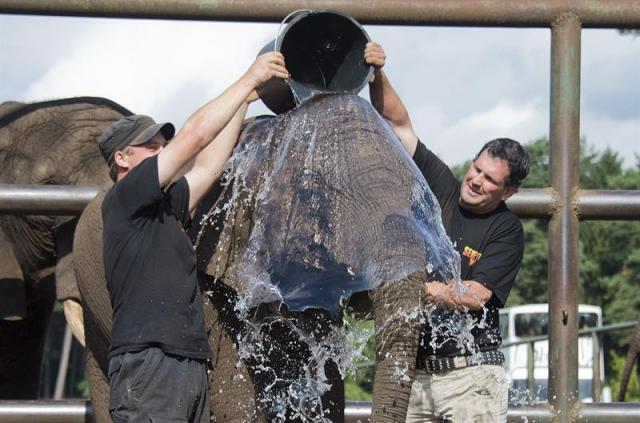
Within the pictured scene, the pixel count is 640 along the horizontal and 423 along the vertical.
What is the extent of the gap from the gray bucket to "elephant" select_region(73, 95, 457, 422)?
0.08 meters

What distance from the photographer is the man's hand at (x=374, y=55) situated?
10.5ft

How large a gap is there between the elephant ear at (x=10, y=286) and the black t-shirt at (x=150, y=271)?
5.09ft

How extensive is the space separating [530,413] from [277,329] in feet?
2.53

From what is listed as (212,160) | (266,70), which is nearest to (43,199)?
(212,160)

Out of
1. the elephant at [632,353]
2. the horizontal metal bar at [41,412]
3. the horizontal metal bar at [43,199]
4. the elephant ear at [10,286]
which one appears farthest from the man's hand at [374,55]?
the elephant at [632,353]

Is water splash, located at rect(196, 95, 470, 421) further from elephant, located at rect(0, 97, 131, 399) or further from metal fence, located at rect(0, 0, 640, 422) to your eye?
elephant, located at rect(0, 97, 131, 399)

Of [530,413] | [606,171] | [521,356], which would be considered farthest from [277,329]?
[606,171]

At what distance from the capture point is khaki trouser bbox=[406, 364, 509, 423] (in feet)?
11.6

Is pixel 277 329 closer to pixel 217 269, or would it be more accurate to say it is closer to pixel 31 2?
pixel 217 269

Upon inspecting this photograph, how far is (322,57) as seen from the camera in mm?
3281

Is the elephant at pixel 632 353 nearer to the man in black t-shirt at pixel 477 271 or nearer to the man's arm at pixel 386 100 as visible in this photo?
the man in black t-shirt at pixel 477 271

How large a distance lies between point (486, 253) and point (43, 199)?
127cm

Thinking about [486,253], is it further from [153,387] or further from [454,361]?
[153,387]

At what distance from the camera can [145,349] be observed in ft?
9.98
